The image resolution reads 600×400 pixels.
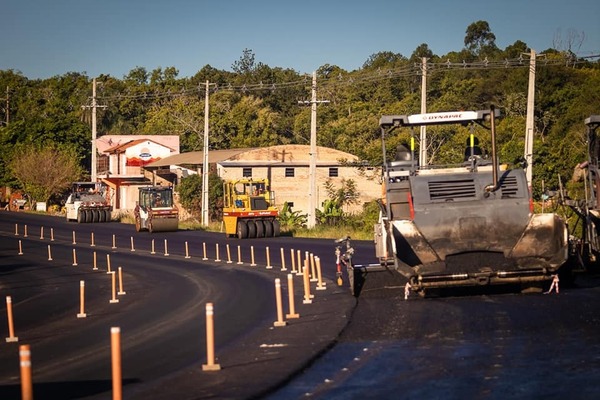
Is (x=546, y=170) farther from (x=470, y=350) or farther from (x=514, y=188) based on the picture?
(x=470, y=350)

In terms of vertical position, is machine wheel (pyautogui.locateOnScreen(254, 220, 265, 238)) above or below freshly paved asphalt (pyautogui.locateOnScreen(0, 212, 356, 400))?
above

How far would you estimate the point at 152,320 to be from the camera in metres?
23.4

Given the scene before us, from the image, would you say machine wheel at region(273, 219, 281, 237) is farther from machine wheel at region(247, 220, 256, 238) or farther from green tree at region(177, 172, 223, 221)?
green tree at region(177, 172, 223, 221)

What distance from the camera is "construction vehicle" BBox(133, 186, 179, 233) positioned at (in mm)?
61906

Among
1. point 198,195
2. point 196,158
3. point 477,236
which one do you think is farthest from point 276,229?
point 196,158

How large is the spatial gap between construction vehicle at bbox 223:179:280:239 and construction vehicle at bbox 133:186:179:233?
7.70 metres

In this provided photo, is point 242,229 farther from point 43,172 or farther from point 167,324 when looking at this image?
point 43,172

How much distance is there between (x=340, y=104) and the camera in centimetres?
11119

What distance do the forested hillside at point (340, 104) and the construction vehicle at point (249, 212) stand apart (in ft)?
35.9

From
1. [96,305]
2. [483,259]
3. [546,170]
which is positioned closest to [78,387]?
[483,259]

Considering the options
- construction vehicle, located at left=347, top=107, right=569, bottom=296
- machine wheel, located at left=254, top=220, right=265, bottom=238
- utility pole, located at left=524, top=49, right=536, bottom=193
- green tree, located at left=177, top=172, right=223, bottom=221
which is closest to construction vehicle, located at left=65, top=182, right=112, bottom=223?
green tree, located at left=177, top=172, right=223, bottom=221

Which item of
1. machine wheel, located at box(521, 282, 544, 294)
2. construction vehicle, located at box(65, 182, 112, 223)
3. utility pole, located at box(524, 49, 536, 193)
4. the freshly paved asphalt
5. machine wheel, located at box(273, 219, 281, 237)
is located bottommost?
the freshly paved asphalt

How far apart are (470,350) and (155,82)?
139 meters

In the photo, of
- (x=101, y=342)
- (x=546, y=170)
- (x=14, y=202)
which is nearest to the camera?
(x=101, y=342)
